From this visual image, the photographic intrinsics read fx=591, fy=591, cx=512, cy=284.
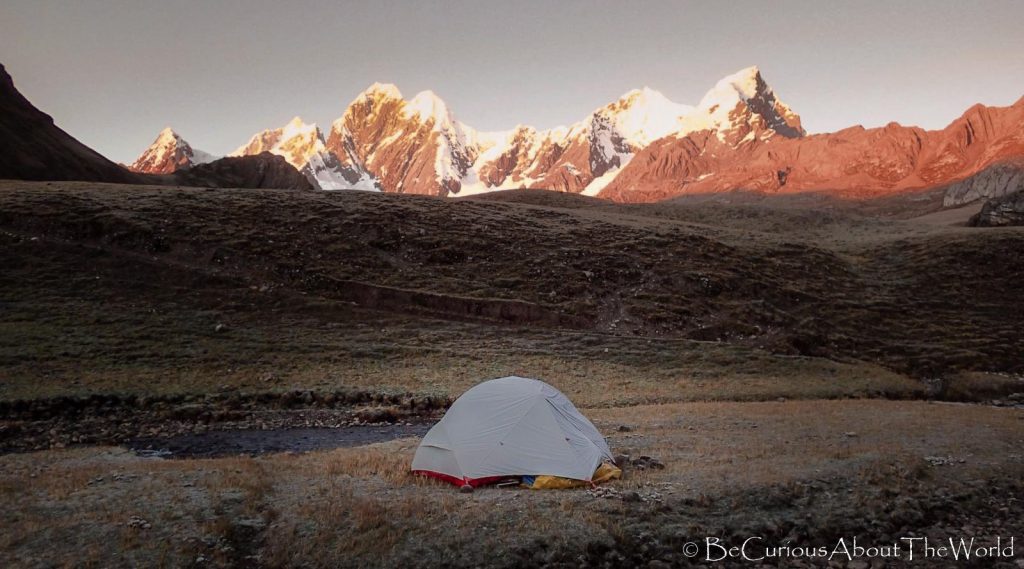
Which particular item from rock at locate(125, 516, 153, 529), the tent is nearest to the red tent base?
the tent

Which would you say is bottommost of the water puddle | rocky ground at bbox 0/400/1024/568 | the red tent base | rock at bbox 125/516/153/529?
the water puddle

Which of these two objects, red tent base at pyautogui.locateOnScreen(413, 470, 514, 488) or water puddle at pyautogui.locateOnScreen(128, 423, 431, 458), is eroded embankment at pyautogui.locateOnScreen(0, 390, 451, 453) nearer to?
water puddle at pyautogui.locateOnScreen(128, 423, 431, 458)

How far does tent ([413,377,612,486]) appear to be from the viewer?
1555cm

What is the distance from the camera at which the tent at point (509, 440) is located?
612 inches

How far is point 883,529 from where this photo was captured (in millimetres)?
12617

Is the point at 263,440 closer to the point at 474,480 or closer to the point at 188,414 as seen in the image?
the point at 188,414

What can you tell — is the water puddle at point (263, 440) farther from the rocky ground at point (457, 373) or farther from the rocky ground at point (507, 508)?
the rocky ground at point (507, 508)

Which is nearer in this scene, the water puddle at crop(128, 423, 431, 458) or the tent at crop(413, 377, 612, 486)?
the tent at crop(413, 377, 612, 486)

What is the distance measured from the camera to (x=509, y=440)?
15945mm

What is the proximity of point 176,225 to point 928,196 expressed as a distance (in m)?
193

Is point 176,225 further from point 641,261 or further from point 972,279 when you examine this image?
point 972,279

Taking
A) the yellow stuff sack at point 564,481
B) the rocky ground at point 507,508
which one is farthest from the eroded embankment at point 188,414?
the yellow stuff sack at point 564,481

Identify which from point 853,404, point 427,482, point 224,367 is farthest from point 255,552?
point 853,404

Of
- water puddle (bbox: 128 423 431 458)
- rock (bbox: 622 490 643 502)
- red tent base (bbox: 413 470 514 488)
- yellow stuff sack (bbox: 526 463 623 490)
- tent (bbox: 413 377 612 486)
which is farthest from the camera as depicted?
water puddle (bbox: 128 423 431 458)
